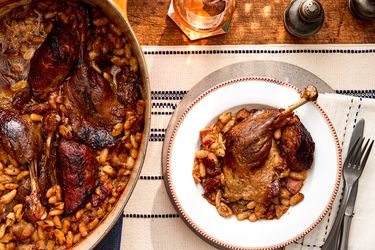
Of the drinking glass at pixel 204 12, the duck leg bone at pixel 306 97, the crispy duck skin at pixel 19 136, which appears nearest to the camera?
the crispy duck skin at pixel 19 136

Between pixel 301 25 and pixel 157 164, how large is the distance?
75cm

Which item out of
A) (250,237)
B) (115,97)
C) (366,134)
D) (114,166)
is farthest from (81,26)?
(366,134)

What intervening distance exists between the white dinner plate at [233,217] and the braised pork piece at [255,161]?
0.10ft

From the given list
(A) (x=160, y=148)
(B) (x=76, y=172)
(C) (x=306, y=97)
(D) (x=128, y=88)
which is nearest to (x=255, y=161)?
(C) (x=306, y=97)

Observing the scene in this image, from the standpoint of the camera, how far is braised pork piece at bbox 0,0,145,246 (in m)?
1.92

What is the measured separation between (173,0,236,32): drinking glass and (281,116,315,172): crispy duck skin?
1.49 feet

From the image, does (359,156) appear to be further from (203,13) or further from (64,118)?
(64,118)

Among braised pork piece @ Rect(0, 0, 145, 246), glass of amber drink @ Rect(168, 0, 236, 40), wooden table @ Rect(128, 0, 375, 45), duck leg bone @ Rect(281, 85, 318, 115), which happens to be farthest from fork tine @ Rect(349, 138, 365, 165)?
braised pork piece @ Rect(0, 0, 145, 246)

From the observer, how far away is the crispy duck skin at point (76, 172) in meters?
1.91

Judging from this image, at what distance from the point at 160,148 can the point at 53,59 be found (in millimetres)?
554

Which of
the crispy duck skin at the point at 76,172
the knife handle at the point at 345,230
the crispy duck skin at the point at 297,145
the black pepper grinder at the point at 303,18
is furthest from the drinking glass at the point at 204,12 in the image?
the knife handle at the point at 345,230

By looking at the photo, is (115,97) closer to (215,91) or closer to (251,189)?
(215,91)

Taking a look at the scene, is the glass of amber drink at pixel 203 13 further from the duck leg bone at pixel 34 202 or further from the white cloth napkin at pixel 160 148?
the duck leg bone at pixel 34 202

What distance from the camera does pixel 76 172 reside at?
191cm
